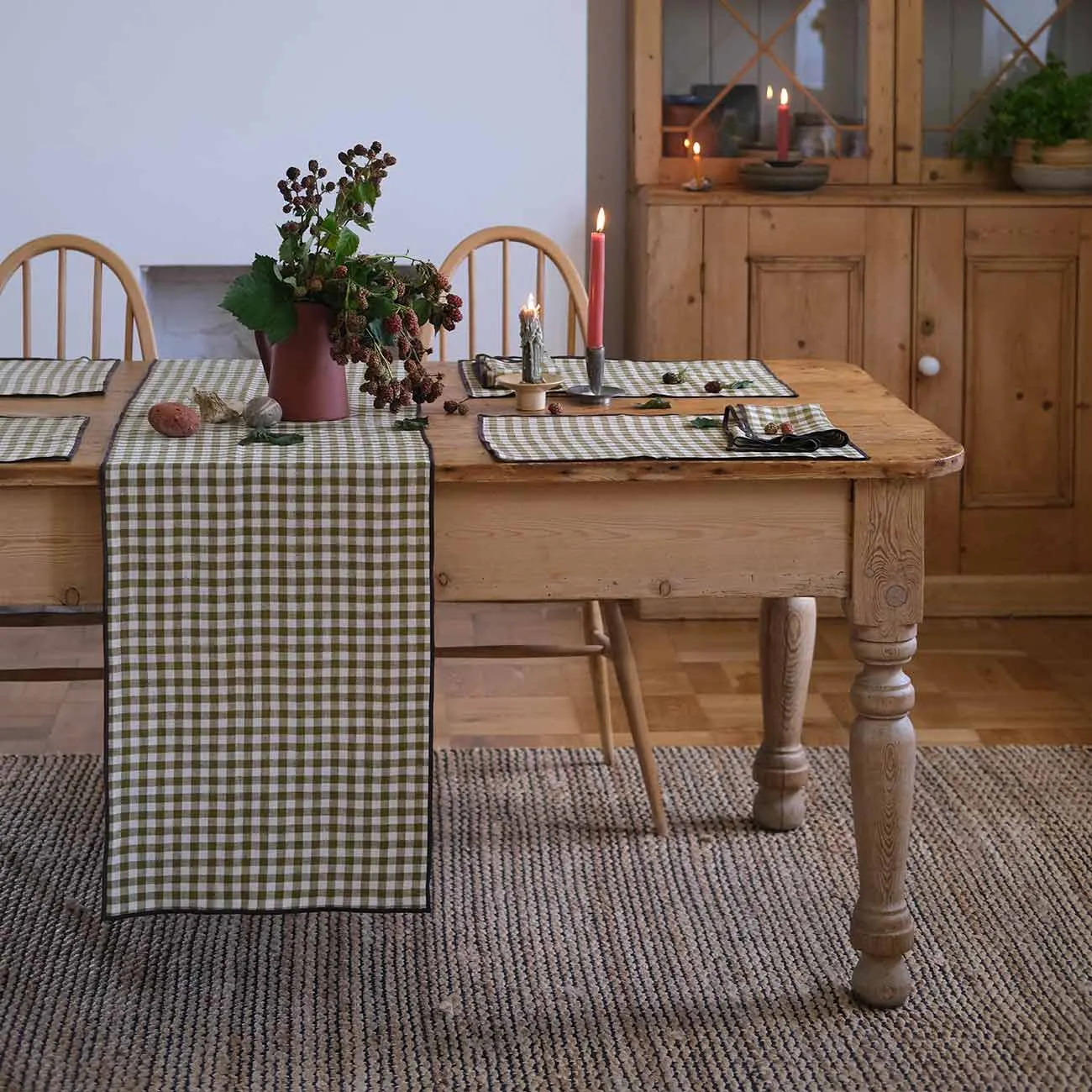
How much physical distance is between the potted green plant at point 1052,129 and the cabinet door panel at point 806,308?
1.56 ft

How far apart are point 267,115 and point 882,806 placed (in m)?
2.28

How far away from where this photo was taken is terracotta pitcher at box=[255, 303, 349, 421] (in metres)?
2.16

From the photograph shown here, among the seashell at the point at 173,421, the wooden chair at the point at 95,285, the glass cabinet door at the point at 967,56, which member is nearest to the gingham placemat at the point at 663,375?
the seashell at the point at 173,421

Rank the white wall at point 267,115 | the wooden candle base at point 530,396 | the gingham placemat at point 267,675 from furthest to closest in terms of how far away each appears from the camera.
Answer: the white wall at point 267,115
the wooden candle base at point 530,396
the gingham placemat at point 267,675

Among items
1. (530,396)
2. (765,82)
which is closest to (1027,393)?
(765,82)

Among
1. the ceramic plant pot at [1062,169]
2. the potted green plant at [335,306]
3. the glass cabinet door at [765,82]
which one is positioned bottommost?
the potted green plant at [335,306]

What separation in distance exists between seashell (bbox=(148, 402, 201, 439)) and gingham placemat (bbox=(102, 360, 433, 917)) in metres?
0.02

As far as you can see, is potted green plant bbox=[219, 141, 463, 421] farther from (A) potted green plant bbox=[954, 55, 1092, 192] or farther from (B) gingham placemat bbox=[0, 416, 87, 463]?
(A) potted green plant bbox=[954, 55, 1092, 192]

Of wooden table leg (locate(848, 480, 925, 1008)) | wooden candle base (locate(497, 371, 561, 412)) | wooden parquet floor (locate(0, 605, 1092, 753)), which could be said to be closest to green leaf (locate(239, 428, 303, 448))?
wooden candle base (locate(497, 371, 561, 412))

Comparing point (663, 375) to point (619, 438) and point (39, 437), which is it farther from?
point (39, 437)

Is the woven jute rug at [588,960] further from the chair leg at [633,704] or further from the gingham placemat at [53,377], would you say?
the gingham placemat at [53,377]

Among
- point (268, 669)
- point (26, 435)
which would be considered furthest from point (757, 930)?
point (26, 435)

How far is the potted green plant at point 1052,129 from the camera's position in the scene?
3.79 meters

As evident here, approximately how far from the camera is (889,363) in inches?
150
